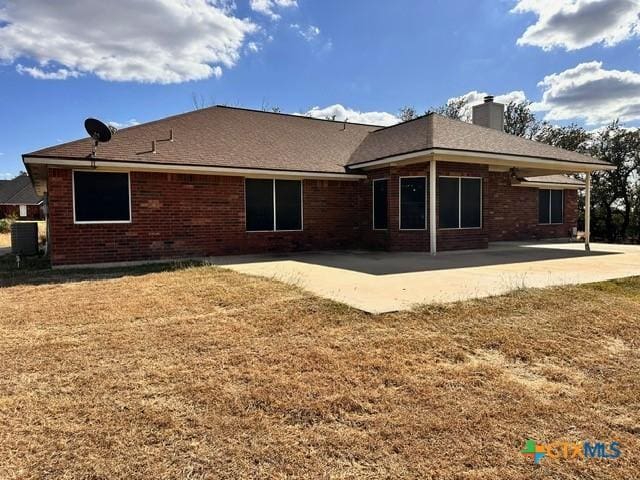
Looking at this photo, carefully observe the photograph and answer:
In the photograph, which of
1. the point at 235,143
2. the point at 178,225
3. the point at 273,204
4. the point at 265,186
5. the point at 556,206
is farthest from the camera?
the point at 556,206

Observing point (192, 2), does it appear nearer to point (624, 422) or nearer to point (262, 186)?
point (262, 186)

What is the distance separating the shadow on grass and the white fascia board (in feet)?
8.07

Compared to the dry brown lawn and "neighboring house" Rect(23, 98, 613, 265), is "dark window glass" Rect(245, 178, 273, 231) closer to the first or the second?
"neighboring house" Rect(23, 98, 613, 265)

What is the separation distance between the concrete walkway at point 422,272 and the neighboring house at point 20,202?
48624mm

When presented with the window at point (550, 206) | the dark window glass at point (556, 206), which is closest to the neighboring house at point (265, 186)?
the window at point (550, 206)

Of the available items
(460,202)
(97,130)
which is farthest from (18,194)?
(460,202)

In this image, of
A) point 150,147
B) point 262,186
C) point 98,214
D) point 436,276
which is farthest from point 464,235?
point 98,214

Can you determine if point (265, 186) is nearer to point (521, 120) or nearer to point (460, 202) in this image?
point (460, 202)

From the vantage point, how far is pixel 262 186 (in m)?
12.5

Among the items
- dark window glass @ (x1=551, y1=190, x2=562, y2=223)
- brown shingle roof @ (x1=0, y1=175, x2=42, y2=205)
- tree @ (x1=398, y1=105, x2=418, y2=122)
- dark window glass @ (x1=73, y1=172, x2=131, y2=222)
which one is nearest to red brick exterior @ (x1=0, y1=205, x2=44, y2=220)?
brown shingle roof @ (x1=0, y1=175, x2=42, y2=205)

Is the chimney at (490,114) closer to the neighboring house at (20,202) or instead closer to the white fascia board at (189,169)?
the white fascia board at (189,169)

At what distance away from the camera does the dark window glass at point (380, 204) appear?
43.6ft

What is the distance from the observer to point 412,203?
1259 cm

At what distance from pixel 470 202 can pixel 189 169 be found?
852cm
